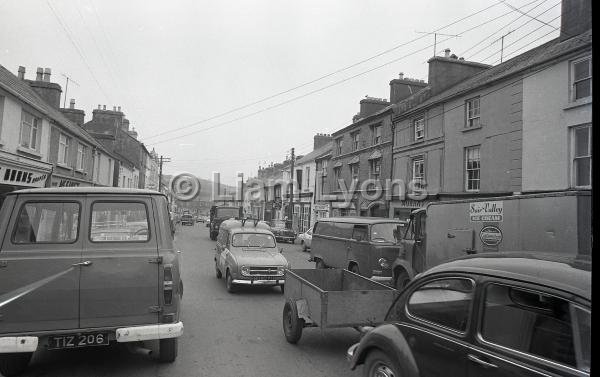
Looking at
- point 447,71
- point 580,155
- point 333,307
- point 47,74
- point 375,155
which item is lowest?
point 333,307

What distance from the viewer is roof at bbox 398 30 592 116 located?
548 inches

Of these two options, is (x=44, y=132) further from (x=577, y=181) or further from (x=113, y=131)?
(x=113, y=131)

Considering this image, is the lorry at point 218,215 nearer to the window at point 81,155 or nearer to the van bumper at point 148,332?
the window at point 81,155

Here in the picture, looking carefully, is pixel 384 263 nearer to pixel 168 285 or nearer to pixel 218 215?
pixel 168 285

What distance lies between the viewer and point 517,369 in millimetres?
2768

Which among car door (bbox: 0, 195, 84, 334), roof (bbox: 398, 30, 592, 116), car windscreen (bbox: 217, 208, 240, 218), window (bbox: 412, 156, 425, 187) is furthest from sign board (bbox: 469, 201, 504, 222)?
car windscreen (bbox: 217, 208, 240, 218)

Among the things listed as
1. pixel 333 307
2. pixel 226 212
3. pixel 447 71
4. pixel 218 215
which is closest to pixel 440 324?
pixel 333 307

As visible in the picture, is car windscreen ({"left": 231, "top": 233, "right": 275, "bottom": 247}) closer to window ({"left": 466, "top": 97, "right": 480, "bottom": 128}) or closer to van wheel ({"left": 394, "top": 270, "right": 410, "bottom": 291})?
van wheel ({"left": 394, "top": 270, "right": 410, "bottom": 291})

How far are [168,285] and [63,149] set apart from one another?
69.9 feet

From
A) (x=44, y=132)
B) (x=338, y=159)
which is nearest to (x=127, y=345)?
(x=44, y=132)

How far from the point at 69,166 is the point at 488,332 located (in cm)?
2527

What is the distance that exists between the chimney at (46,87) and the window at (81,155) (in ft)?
9.48

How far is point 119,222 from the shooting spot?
547 cm

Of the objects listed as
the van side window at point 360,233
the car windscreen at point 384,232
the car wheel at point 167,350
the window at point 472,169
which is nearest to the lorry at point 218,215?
the window at point 472,169
